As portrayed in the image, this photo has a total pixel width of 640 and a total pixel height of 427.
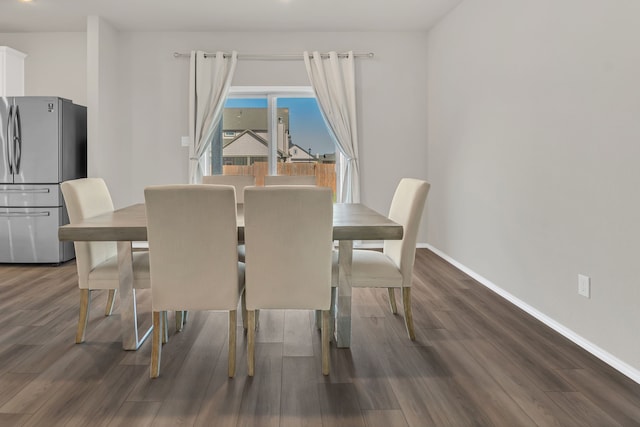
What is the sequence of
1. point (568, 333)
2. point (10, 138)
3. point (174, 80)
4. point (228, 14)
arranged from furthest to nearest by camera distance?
point (174, 80) < point (228, 14) < point (10, 138) < point (568, 333)

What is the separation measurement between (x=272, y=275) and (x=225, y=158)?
12.5 feet

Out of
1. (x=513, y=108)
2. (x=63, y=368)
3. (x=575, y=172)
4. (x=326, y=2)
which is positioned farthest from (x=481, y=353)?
(x=326, y=2)

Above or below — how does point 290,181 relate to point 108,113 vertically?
below

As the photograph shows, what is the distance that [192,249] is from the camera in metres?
2.04

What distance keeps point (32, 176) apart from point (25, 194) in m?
0.20

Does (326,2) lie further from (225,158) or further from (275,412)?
(275,412)

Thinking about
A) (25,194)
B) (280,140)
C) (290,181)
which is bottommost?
(25,194)

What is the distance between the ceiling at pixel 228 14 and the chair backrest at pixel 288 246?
10.2 feet

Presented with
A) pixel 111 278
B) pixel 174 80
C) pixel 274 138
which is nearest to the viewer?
pixel 111 278

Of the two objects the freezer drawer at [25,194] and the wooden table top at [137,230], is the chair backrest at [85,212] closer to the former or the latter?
the wooden table top at [137,230]

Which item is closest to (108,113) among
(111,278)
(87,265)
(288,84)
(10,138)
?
(10,138)

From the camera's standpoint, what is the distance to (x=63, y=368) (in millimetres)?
2227

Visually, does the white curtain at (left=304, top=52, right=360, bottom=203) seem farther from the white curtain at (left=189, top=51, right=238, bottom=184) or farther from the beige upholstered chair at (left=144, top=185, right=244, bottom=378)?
the beige upholstered chair at (left=144, top=185, right=244, bottom=378)

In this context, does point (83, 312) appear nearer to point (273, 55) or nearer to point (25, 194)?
point (25, 194)
